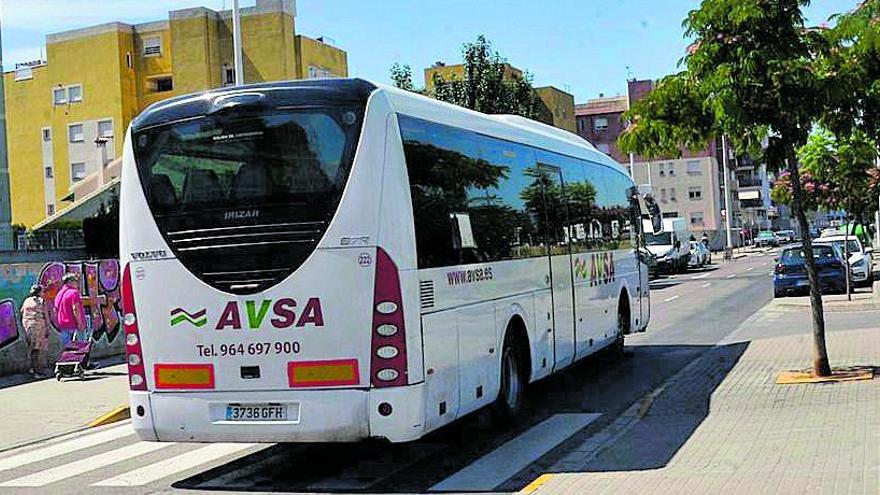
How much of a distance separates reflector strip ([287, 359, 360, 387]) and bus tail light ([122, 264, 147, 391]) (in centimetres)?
143

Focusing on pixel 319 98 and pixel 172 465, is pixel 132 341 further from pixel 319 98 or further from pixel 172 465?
pixel 319 98

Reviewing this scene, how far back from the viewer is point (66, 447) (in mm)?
11352

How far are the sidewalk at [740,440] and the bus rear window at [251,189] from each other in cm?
270

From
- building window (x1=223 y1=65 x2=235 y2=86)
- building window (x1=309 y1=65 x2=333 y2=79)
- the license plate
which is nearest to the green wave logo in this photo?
the license plate

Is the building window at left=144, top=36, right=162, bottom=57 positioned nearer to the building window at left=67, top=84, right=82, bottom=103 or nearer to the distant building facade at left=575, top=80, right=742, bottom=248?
the building window at left=67, top=84, right=82, bottom=103

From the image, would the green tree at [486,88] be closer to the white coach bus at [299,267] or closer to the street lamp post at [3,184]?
the street lamp post at [3,184]

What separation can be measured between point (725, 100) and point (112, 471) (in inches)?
290

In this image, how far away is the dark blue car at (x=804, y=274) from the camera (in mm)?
28469

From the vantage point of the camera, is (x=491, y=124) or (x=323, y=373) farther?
(x=491, y=124)

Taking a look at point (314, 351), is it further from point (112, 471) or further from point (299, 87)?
point (112, 471)

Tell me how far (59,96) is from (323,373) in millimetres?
63042

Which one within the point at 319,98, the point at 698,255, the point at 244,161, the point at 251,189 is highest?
the point at 319,98

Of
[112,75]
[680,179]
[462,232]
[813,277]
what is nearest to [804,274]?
[813,277]

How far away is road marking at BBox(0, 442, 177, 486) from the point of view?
946 cm
